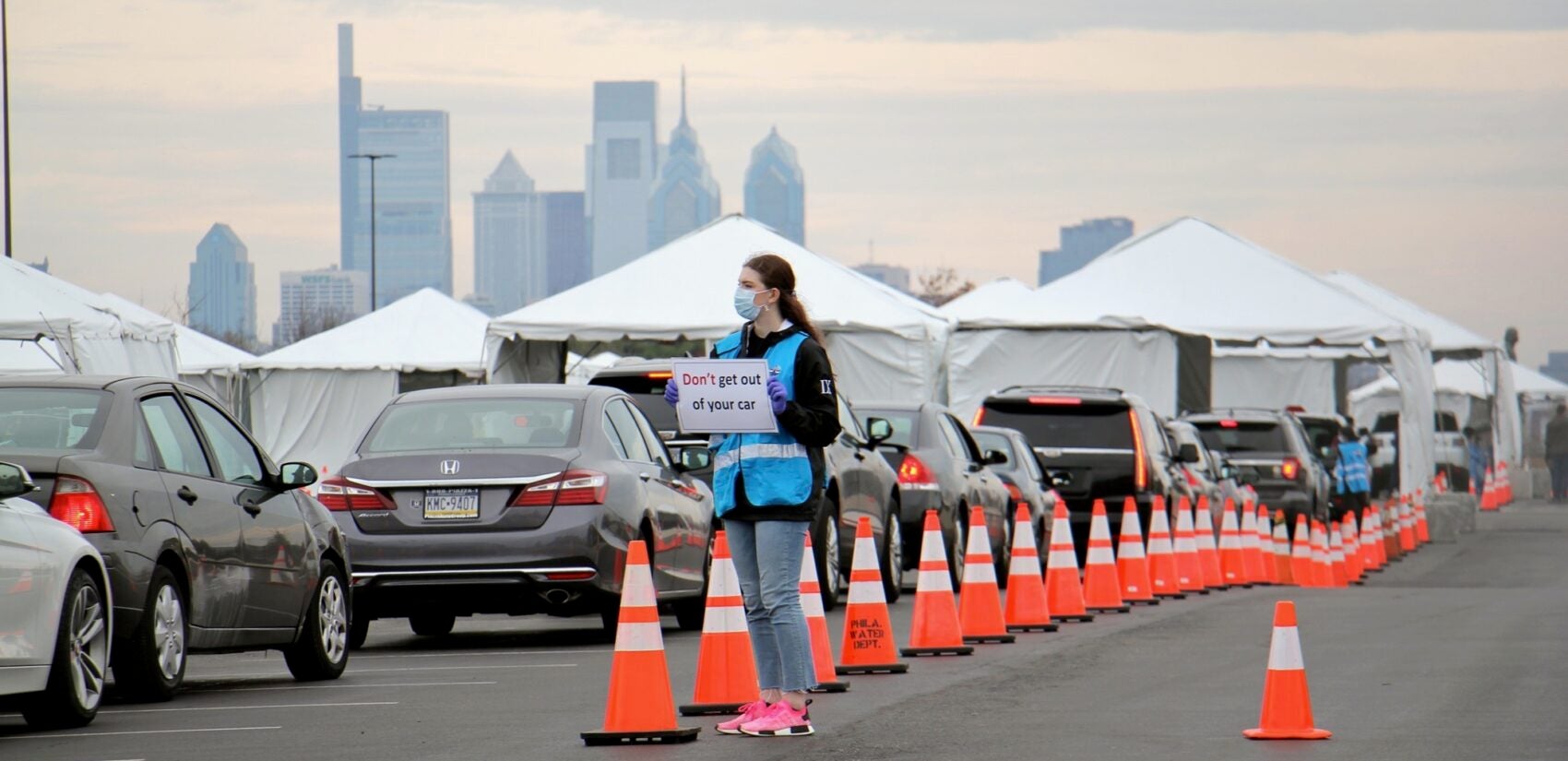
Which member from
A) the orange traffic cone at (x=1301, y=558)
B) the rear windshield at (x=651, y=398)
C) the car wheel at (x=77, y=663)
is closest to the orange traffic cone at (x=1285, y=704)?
the car wheel at (x=77, y=663)

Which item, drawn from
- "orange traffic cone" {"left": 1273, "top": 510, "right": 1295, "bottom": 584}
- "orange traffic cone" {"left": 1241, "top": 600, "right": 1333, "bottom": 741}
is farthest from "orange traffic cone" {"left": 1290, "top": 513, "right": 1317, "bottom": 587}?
"orange traffic cone" {"left": 1241, "top": 600, "right": 1333, "bottom": 741}

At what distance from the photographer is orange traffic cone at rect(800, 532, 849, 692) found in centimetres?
1077

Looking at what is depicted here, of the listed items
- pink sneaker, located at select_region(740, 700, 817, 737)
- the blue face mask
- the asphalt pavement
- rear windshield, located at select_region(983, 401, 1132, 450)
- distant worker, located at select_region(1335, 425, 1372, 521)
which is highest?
the blue face mask

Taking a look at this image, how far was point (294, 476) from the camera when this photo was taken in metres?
11.8

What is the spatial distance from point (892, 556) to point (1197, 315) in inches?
758

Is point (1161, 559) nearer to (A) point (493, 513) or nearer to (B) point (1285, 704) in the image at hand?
(A) point (493, 513)

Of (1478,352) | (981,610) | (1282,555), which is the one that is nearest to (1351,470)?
(1478,352)

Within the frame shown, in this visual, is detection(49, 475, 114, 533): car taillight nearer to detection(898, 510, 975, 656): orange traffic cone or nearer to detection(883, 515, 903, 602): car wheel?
detection(898, 510, 975, 656): orange traffic cone

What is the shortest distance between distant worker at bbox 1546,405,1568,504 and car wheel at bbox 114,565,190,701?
50970 millimetres

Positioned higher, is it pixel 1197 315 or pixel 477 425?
pixel 1197 315

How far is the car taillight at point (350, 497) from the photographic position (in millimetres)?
13758

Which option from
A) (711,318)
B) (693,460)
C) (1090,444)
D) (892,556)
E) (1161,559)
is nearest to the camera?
(693,460)

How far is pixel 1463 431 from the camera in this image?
63031 millimetres

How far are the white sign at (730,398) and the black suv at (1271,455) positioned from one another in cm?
2243
